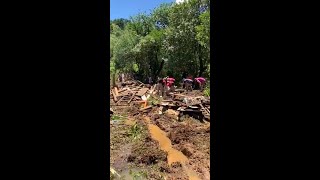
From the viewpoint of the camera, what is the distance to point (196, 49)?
24750 millimetres

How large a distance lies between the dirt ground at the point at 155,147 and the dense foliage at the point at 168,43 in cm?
599

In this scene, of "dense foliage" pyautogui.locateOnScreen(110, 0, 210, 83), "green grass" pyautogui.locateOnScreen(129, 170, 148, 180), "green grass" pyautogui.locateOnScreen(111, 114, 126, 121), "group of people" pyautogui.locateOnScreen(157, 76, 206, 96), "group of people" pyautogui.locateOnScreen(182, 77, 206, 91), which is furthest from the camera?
"dense foliage" pyautogui.locateOnScreen(110, 0, 210, 83)

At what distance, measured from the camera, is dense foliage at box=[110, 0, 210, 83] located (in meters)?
23.9

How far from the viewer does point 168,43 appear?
1047 inches

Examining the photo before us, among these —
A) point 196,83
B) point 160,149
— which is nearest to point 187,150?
point 160,149

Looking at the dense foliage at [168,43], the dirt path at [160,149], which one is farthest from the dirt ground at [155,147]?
the dense foliage at [168,43]

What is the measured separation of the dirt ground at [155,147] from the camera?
30.6 feet

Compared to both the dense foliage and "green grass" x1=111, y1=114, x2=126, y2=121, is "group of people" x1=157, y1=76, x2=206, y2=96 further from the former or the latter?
"green grass" x1=111, y1=114, x2=126, y2=121

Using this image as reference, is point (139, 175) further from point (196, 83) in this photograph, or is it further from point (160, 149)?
point (196, 83)

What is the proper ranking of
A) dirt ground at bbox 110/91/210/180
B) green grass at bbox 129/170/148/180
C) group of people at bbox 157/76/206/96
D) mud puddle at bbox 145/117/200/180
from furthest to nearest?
group of people at bbox 157/76/206/96
mud puddle at bbox 145/117/200/180
dirt ground at bbox 110/91/210/180
green grass at bbox 129/170/148/180

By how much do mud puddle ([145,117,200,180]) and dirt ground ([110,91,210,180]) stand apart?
3.3 inches

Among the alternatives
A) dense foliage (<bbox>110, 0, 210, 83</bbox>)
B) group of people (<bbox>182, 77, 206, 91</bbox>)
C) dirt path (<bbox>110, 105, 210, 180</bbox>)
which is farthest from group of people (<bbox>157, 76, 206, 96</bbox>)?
dirt path (<bbox>110, 105, 210, 180</bbox>)
